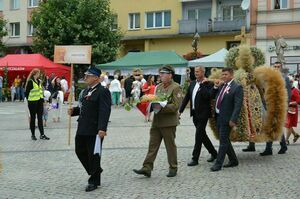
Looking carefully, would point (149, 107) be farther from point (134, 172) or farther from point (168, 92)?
point (134, 172)

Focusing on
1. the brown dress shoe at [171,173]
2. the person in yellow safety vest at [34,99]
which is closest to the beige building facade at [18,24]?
the person in yellow safety vest at [34,99]

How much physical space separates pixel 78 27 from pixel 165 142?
31899mm

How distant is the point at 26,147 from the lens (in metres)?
12.2

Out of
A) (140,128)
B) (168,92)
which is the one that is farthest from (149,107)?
(140,128)

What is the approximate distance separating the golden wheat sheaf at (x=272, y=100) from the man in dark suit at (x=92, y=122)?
11.7ft

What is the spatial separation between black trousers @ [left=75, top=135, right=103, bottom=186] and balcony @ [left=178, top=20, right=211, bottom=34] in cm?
3395

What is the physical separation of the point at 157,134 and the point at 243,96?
1860 millimetres

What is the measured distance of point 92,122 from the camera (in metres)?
7.77

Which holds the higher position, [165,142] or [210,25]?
[210,25]

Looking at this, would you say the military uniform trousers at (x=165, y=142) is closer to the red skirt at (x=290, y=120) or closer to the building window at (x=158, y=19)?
the red skirt at (x=290, y=120)

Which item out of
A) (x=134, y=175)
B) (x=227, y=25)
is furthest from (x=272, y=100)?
(x=227, y=25)

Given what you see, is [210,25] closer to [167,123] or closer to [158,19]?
[158,19]

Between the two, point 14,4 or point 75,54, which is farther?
point 14,4

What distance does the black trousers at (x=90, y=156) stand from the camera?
7777 millimetres
